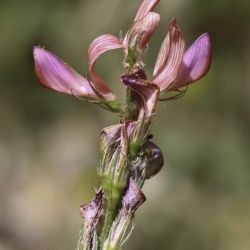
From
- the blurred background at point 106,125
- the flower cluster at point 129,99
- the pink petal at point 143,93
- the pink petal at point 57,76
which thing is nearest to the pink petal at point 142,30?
the flower cluster at point 129,99

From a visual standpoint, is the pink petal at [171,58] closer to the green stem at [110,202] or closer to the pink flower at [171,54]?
the pink flower at [171,54]

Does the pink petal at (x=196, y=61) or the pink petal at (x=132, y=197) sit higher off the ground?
the pink petal at (x=196, y=61)

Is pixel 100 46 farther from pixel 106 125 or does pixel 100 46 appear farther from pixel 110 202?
pixel 106 125

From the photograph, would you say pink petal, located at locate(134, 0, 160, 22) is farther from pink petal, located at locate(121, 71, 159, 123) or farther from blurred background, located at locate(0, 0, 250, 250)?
blurred background, located at locate(0, 0, 250, 250)

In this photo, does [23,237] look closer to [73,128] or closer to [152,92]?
[73,128]

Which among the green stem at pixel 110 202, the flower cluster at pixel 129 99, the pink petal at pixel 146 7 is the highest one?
the pink petal at pixel 146 7

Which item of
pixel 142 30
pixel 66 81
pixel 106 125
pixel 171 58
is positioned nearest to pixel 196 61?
pixel 171 58
